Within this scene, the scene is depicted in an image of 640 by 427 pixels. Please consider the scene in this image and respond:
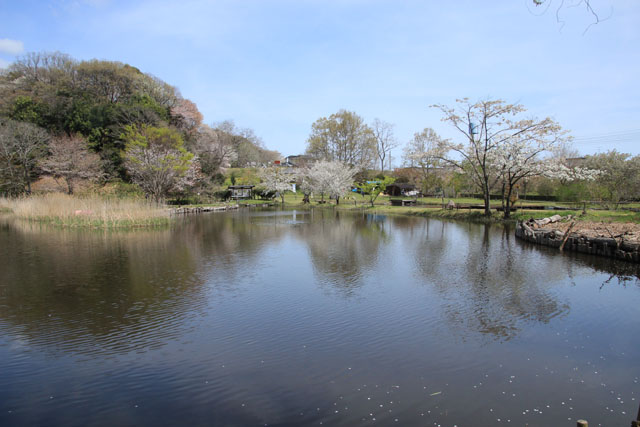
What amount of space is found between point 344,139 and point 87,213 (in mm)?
40725

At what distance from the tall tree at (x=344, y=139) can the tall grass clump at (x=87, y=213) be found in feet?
117

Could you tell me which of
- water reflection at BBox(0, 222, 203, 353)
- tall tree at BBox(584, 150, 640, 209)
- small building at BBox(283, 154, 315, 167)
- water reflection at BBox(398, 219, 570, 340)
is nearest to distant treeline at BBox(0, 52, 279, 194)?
small building at BBox(283, 154, 315, 167)

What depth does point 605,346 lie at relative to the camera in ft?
20.5

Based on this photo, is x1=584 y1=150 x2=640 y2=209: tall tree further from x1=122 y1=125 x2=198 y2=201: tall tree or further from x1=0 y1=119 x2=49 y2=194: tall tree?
x1=0 y1=119 x2=49 y2=194: tall tree

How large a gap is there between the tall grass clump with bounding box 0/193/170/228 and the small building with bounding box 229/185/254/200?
25959mm

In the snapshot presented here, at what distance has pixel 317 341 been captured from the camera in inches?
253

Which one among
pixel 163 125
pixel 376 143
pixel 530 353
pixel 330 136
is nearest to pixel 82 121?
pixel 163 125

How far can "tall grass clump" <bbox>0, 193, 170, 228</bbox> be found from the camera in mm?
21797

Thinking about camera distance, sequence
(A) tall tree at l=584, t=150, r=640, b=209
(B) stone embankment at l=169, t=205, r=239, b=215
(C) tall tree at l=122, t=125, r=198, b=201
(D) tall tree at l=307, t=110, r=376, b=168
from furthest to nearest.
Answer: (D) tall tree at l=307, t=110, r=376, b=168
(C) tall tree at l=122, t=125, r=198, b=201
(B) stone embankment at l=169, t=205, r=239, b=215
(A) tall tree at l=584, t=150, r=640, b=209

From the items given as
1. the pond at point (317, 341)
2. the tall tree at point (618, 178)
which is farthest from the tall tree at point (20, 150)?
the tall tree at point (618, 178)

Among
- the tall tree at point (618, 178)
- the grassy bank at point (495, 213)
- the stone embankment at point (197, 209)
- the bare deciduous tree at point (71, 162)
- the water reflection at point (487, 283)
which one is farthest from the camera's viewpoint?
the bare deciduous tree at point (71, 162)

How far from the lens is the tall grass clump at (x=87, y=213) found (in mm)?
21797

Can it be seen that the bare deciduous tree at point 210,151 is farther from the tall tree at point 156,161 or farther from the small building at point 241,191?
the tall tree at point 156,161

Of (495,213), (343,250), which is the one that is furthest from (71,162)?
(495,213)
